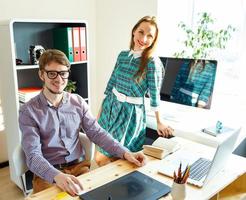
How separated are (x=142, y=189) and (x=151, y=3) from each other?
2.06m

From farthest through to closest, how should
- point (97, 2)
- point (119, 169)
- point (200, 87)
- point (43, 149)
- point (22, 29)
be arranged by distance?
point (97, 2) < point (22, 29) < point (200, 87) < point (43, 149) < point (119, 169)

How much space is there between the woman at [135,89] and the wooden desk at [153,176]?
0.38 m

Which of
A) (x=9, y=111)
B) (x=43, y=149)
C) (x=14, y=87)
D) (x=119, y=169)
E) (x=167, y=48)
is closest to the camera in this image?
(x=119, y=169)

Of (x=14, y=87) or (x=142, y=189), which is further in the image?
(x=14, y=87)

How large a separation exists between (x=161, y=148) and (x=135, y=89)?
0.46m

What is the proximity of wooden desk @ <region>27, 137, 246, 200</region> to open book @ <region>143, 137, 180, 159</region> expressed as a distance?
0.04 m

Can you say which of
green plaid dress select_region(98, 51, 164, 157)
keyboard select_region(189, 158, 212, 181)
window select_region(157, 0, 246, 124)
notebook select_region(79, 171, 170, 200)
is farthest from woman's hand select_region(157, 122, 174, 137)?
window select_region(157, 0, 246, 124)

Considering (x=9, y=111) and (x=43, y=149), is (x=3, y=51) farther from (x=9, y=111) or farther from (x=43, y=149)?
(x=43, y=149)

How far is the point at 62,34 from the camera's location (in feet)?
8.89

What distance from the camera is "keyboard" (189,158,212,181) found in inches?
54.3

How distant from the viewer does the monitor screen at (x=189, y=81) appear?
6.64ft

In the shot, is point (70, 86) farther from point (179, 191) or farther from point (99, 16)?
point (179, 191)

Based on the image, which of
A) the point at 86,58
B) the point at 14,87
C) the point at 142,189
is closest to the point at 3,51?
the point at 14,87

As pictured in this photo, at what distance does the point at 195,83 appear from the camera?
208cm
